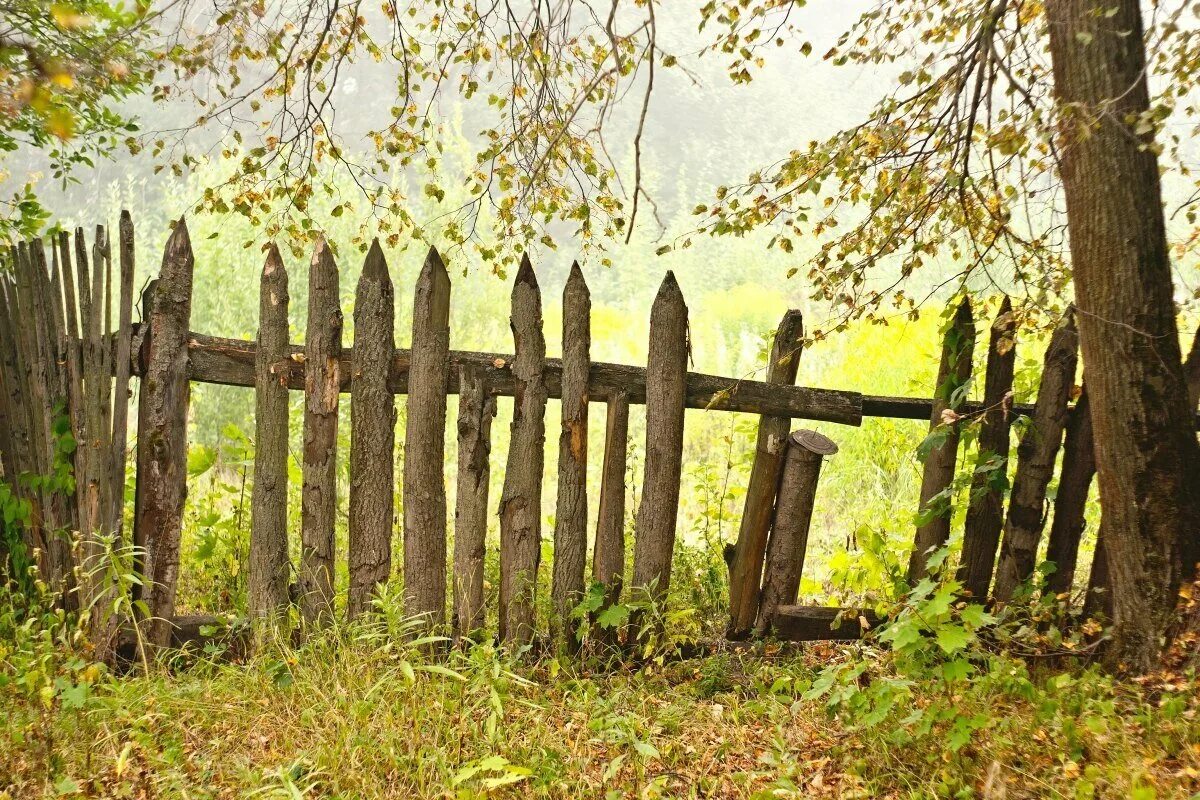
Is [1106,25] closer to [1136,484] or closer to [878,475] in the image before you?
[1136,484]

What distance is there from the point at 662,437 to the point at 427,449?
3.22ft

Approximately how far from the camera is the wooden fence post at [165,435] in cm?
343

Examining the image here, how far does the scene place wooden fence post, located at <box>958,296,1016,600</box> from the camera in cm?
371

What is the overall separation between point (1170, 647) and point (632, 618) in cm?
202

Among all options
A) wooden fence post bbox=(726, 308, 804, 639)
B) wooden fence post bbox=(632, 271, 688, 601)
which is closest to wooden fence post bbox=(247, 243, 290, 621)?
wooden fence post bbox=(632, 271, 688, 601)

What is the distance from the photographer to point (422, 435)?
3.59 meters

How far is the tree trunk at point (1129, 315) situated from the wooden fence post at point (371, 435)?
2621 millimetres

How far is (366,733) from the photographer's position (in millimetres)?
2678

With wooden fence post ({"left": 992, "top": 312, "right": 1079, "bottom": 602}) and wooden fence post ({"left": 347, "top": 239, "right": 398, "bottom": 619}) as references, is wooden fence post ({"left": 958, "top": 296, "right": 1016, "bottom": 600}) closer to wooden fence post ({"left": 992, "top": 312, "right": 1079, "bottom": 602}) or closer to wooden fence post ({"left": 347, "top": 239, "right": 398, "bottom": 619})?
wooden fence post ({"left": 992, "top": 312, "right": 1079, "bottom": 602})

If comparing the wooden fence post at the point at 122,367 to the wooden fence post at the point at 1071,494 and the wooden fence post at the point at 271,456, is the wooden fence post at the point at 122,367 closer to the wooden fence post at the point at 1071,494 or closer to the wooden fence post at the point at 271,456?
the wooden fence post at the point at 271,456

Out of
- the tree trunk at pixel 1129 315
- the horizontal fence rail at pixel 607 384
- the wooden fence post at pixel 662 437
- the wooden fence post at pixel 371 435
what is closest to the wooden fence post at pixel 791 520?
the horizontal fence rail at pixel 607 384

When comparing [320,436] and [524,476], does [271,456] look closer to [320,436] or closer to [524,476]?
[320,436]

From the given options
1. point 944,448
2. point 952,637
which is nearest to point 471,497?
point 952,637

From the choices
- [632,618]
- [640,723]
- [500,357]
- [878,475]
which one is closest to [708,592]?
[632,618]
